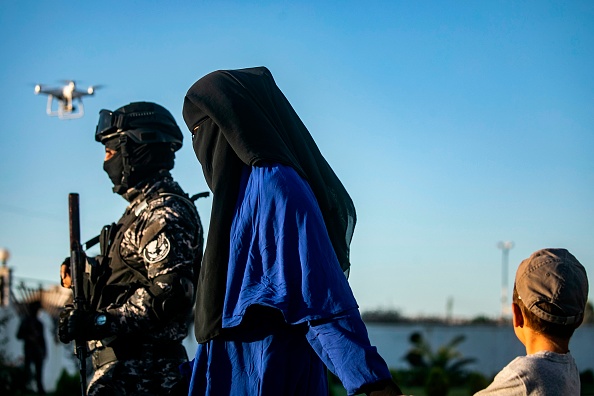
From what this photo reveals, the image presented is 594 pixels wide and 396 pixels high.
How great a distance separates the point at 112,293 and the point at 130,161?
2.47 ft

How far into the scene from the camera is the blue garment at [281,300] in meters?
2.66

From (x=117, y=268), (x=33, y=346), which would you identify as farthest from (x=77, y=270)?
(x=33, y=346)

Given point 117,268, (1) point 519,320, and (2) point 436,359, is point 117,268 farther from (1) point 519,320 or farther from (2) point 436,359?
(2) point 436,359

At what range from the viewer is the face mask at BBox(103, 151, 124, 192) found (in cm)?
498

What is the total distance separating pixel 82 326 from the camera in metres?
4.41

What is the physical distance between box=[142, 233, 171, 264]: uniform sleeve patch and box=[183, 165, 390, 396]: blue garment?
1562 mm

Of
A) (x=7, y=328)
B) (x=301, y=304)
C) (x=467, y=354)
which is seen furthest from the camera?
(x=467, y=354)

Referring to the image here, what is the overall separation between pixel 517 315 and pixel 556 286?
208 mm

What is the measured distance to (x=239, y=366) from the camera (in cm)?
286

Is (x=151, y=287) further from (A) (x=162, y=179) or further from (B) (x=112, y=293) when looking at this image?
(A) (x=162, y=179)

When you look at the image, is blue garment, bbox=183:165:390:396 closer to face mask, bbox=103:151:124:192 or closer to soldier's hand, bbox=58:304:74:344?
soldier's hand, bbox=58:304:74:344

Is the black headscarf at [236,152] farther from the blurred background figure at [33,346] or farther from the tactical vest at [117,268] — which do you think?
the blurred background figure at [33,346]

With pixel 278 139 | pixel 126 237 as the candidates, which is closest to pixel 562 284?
pixel 278 139

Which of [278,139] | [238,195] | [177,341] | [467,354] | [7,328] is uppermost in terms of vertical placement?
[278,139]
